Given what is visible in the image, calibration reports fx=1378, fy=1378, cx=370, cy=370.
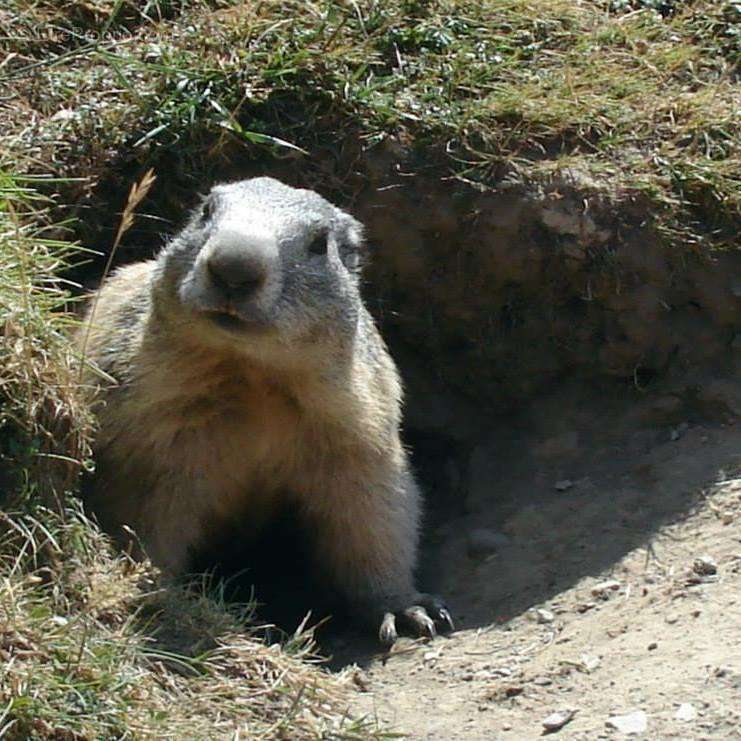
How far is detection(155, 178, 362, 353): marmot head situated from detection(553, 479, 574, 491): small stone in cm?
161

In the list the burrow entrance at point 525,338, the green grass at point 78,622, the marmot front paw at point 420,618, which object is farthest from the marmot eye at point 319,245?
the marmot front paw at point 420,618

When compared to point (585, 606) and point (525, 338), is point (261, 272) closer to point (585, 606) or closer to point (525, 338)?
point (585, 606)

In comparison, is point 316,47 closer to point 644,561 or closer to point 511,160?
point 511,160

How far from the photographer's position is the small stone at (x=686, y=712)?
165 inches

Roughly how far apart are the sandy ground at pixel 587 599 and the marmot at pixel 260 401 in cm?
42

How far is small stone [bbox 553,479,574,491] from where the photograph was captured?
677 cm

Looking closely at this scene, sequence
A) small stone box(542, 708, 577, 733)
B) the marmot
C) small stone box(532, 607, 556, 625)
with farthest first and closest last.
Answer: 1. small stone box(532, 607, 556, 625)
2. the marmot
3. small stone box(542, 708, 577, 733)

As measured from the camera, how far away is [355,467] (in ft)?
19.4

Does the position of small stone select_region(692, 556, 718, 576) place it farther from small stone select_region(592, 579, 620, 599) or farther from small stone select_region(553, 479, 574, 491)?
small stone select_region(553, 479, 574, 491)

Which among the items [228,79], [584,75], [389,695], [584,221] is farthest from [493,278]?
[389,695]

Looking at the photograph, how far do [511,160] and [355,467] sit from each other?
1.92 meters

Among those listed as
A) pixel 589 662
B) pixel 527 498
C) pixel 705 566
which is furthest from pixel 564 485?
pixel 589 662

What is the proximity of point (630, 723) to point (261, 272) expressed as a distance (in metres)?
1.96

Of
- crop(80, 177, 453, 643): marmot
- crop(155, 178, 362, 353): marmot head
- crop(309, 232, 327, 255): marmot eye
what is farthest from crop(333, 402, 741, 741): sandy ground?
crop(309, 232, 327, 255): marmot eye
